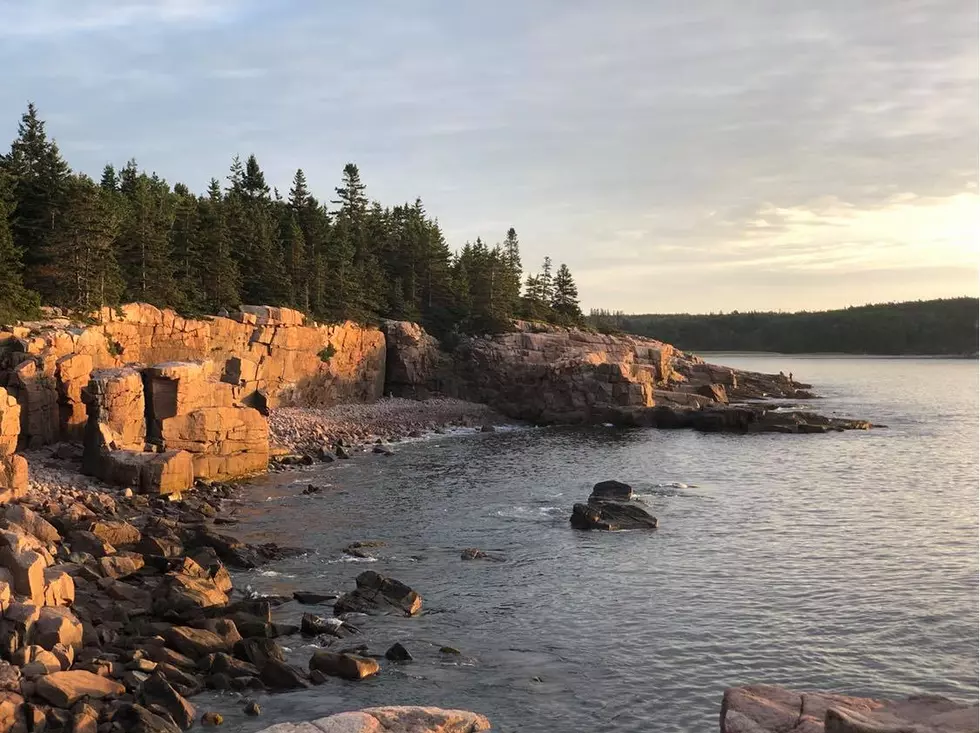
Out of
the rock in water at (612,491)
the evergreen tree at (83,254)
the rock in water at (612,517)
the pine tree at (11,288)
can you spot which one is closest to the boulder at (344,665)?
the rock in water at (612,517)

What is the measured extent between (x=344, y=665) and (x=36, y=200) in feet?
161

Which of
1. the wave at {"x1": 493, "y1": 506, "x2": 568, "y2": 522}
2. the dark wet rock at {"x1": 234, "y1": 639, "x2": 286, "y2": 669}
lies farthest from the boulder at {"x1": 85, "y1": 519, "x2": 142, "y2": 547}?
the wave at {"x1": 493, "y1": 506, "x2": 568, "y2": 522}

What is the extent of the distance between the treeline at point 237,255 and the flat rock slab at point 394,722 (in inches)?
1430

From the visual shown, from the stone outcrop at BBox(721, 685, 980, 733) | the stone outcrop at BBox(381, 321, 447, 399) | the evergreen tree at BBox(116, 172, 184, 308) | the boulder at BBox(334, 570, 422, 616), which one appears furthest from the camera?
the stone outcrop at BBox(381, 321, 447, 399)

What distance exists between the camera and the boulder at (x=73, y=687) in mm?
16047

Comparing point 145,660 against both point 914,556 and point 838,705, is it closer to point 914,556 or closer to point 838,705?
point 838,705

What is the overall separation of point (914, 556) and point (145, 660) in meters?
26.6

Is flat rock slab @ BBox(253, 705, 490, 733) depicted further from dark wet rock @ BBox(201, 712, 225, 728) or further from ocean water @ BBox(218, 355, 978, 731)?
dark wet rock @ BBox(201, 712, 225, 728)

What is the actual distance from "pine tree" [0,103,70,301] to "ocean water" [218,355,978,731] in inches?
860

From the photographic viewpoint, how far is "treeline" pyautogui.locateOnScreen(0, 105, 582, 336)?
164 feet

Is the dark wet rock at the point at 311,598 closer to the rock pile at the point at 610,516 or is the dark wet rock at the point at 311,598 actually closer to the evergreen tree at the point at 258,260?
the rock pile at the point at 610,516

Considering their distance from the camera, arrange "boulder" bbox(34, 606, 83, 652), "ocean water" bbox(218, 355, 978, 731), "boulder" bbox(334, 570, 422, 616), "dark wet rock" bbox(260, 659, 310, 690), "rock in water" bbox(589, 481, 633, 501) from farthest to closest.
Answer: "rock in water" bbox(589, 481, 633, 501), "boulder" bbox(334, 570, 422, 616), "ocean water" bbox(218, 355, 978, 731), "dark wet rock" bbox(260, 659, 310, 690), "boulder" bbox(34, 606, 83, 652)

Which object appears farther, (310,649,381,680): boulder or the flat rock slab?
(310,649,381,680): boulder

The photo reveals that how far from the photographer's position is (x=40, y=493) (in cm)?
3250
